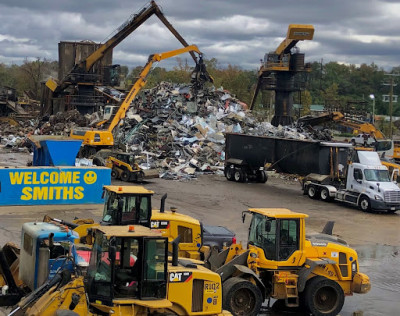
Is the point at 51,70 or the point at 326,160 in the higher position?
the point at 51,70

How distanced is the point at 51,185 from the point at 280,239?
574 inches

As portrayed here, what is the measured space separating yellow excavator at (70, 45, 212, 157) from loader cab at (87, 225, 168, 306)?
93.1ft

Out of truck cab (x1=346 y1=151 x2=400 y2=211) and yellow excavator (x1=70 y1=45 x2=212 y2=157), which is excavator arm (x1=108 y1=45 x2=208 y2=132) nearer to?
yellow excavator (x1=70 y1=45 x2=212 y2=157)

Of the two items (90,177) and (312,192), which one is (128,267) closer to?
(90,177)

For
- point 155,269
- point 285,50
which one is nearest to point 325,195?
point 155,269

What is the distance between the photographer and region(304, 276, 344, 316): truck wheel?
41.2 feet

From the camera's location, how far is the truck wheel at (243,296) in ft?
39.4

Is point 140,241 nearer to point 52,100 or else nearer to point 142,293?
point 142,293

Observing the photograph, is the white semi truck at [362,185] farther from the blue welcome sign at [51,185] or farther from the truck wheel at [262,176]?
the blue welcome sign at [51,185]

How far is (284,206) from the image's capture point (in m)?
27.7

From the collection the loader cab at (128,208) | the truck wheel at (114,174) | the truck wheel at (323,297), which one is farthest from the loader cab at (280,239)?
the truck wheel at (114,174)

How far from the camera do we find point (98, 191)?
26.0 m

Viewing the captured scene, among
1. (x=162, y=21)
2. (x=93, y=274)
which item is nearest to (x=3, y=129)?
(x=162, y=21)

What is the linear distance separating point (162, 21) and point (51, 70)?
5173 centimetres
